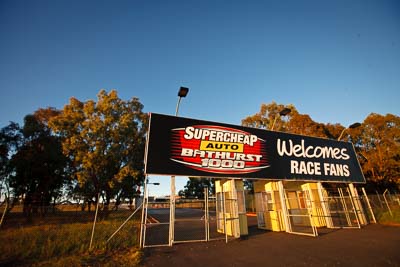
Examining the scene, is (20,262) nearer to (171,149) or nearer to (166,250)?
(166,250)

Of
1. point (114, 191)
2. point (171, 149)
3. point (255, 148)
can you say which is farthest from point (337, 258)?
point (114, 191)

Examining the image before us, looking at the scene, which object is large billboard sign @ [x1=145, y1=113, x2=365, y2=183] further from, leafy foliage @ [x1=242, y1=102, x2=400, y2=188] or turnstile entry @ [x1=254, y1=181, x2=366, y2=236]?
leafy foliage @ [x1=242, y1=102, x2=400, y2=188]

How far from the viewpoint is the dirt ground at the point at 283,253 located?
5723mm

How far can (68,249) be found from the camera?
6562mm

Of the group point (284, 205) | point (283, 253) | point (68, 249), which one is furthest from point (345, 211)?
point (68, 249)

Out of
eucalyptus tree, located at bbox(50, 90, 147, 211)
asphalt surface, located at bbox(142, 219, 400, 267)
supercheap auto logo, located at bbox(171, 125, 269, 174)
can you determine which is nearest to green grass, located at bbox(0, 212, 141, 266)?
asphalt surface, located at bbox(142, 219, 400, 267)

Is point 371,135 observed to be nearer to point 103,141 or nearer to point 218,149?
point 218,149

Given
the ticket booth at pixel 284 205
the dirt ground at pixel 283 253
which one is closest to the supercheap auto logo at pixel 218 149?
the ticket booth at pixel 284 205

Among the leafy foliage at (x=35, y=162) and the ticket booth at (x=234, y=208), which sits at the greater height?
the leafy foliage at (x=35, y=162)

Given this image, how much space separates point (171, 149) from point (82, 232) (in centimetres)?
483

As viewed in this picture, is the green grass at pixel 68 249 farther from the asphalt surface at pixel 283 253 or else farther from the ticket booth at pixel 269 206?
the ticket booth at pixel 269 206

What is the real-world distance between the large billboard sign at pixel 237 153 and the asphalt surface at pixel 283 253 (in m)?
3.03

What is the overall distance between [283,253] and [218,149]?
515 centimetres

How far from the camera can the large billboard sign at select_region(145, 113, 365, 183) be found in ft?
29.0
